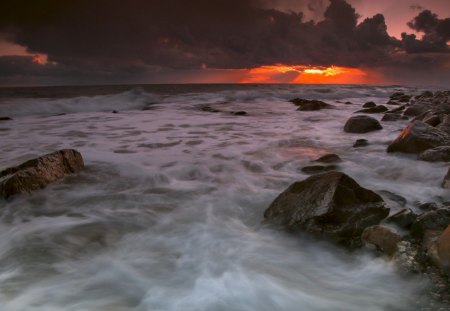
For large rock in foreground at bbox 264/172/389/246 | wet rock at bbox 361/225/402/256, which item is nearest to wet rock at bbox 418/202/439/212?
large rock in foreground at bbox 264/172/389/246

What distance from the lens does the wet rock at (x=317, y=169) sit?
16.1 ft

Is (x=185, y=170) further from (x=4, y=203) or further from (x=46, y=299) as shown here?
(x=46, y=299)

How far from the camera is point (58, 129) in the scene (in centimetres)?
1049

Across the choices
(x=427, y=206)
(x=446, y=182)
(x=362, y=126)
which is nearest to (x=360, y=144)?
(x=362, y=126)

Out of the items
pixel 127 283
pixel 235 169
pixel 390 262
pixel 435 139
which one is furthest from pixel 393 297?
pixel 435 139

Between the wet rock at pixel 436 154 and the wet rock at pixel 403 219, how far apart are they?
2.42 meters

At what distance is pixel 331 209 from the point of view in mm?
2875

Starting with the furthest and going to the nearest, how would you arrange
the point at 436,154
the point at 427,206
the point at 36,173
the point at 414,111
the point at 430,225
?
the point at 414,111
the point at 436,154
the point at 36,173
the point at 427,206
the point at 430,225

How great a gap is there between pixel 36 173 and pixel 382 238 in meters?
3.64

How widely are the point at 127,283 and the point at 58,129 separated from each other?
364 inches

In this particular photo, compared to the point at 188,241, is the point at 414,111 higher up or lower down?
higher up

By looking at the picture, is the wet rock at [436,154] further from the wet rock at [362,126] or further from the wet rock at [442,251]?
the wet rock at [362,126]

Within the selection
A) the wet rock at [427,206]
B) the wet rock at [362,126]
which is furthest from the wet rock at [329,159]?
the wet rock at [362,126]

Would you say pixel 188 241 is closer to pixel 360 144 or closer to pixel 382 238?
pixel 382 238
